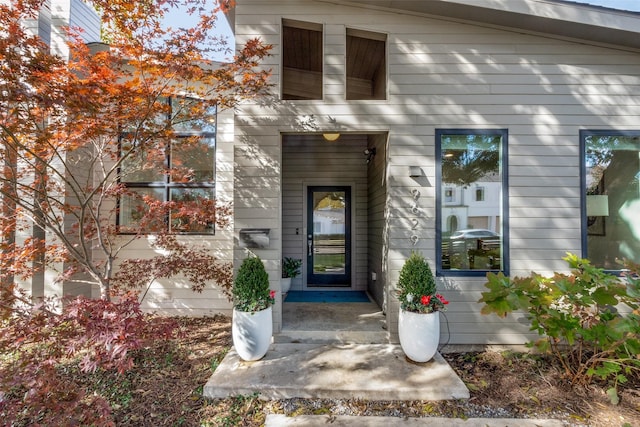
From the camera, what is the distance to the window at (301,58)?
13.8 ft

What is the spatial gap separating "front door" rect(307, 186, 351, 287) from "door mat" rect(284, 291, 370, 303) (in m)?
0.33

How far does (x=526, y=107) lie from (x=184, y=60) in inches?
161

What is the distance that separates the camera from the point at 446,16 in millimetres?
3740

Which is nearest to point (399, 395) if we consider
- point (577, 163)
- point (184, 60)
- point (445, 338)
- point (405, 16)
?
point (445, 338)

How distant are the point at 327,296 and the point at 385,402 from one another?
2.77 meters

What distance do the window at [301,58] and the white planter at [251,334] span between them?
11.9 feet

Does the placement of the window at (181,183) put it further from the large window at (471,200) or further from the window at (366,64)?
the large window at (471,200)

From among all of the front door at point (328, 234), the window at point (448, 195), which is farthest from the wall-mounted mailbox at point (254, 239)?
the front door at point (328, 234)

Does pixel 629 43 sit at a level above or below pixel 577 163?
above

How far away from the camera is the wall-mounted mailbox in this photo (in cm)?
360

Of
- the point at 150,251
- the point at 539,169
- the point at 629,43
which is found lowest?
the point at 150,251

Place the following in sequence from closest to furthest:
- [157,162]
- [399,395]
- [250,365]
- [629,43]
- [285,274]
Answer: [399,395]
[250,365]
[629,43]
[157,162]
[285,274]

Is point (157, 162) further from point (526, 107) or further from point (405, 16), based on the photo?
point (526, 107)

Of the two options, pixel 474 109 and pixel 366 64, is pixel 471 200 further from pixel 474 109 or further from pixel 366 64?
pixel 366 64
